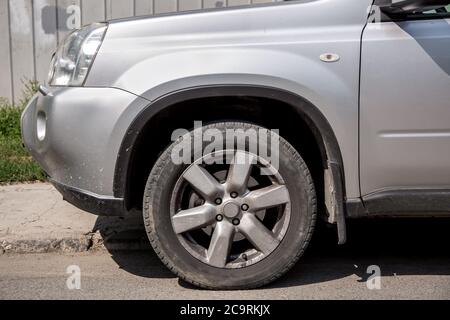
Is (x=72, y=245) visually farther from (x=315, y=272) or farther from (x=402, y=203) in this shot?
(x=402, y=203)

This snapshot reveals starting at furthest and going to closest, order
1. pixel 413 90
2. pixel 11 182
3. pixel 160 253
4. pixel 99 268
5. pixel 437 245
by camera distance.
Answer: pixel 11 182, pixel 437 245, pixel 99 268, pixel 160 253, pixel 413 90

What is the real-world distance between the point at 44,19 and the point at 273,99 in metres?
4.34

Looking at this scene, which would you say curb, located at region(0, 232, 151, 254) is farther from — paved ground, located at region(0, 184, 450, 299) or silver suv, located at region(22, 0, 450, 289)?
silver suv, located at region(22, 0, 450, 289)

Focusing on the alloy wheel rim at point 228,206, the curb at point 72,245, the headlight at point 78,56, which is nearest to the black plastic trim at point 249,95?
the alloy wheel rim at point 228,206

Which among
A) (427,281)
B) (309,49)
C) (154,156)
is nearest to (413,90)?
(309,49)

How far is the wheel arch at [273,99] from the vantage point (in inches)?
142

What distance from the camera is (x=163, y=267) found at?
4.38 metres

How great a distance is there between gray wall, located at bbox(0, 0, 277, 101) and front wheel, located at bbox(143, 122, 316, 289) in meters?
3.84

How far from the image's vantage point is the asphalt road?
3906mm

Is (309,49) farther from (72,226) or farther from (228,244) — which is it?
(72,226)

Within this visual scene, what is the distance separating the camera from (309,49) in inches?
142

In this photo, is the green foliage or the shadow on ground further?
the green foliage

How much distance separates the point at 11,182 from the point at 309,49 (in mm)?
3550

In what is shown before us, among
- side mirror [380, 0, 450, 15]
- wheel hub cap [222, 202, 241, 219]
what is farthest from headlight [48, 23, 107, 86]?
side mirror [380, 0, 450, 15]
